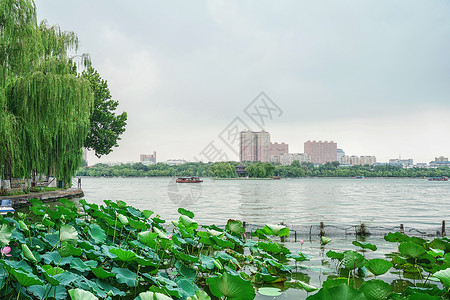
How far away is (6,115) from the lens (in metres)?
6.36

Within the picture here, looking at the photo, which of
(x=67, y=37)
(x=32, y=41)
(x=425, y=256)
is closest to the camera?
(x=425, y=256)

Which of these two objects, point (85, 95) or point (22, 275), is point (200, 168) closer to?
point (85, 95)

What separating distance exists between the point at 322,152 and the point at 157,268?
382 ft

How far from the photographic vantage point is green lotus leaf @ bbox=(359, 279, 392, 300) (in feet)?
6.38

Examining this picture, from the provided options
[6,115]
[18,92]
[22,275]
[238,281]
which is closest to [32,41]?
[18,92]

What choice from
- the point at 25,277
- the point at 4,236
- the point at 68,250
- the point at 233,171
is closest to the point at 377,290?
the point at 25,277

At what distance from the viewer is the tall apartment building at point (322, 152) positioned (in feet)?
375

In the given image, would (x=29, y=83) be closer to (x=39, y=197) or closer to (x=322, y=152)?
(x=39, y=197)

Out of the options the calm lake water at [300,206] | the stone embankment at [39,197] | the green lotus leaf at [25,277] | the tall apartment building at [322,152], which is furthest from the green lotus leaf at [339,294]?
the tall apartment building at [322,152]

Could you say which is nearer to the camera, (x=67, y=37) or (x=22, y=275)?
(x=22, y=275)

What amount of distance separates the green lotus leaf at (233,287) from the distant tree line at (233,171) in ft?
195

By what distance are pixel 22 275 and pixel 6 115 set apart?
18.2 ft

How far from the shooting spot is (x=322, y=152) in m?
115

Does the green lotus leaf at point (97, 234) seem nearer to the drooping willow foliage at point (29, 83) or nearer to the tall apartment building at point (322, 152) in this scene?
the drooping willow foliage at point (29, 83)
